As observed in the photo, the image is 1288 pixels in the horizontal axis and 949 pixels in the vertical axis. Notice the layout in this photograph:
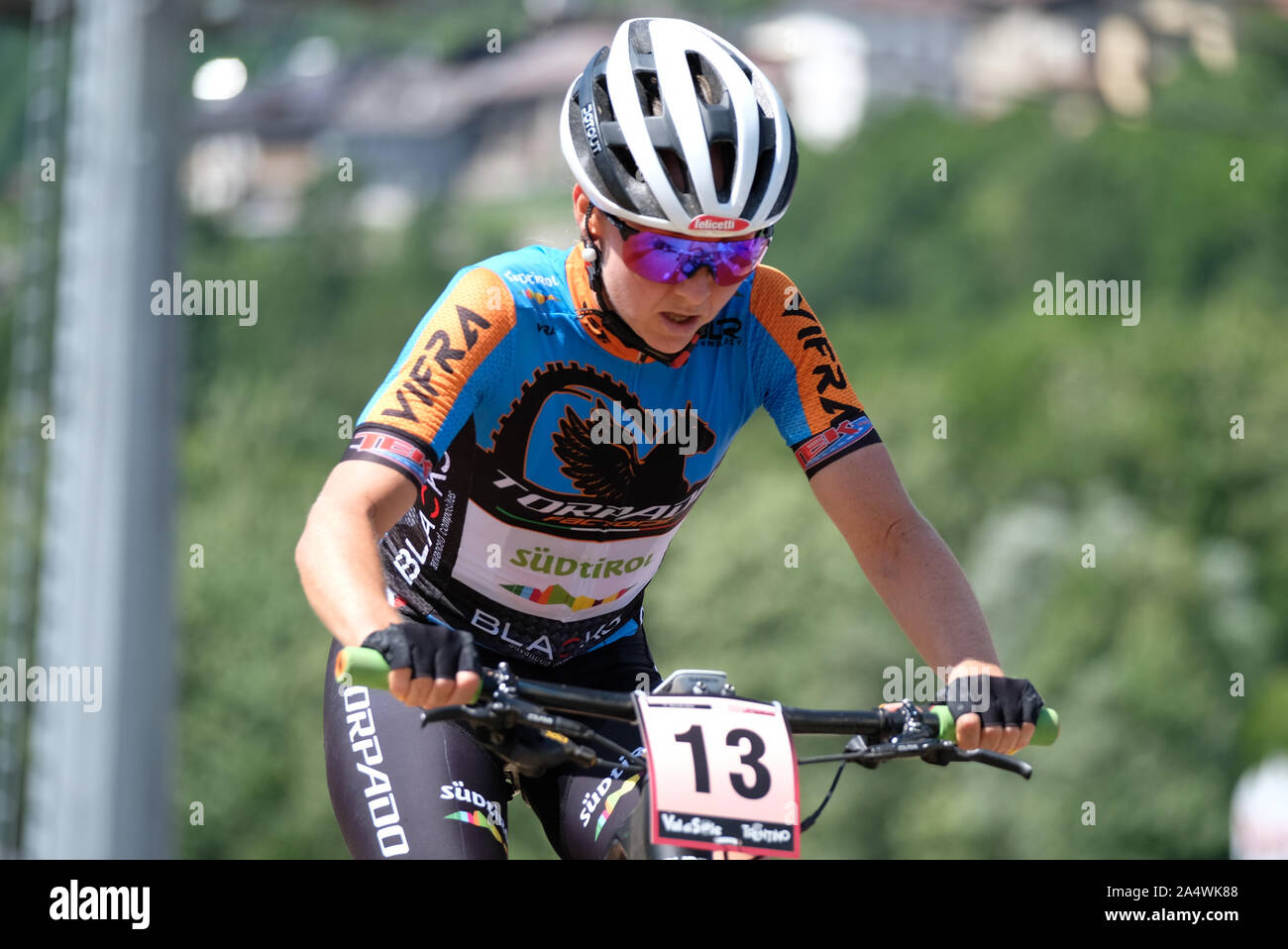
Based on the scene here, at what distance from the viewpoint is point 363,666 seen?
13.3 feet

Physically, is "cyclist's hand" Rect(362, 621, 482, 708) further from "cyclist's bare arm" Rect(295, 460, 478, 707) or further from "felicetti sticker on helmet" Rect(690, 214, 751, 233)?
"felicetti sticker on helmet" Rect(690, 214, 751, 233)

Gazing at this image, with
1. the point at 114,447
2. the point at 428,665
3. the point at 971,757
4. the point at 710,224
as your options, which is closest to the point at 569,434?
the point at 710,224

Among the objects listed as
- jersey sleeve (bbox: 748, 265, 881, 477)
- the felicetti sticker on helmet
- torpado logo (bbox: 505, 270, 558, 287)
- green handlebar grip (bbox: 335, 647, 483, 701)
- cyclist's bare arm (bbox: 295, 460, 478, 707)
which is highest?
torpado logo (bbox: 505, 270, 558, 287)

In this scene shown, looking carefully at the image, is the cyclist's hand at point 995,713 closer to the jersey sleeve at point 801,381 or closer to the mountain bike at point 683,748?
the mountain bike at point 683,748

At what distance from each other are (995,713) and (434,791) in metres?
1.40

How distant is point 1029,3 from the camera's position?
12362 centimetres

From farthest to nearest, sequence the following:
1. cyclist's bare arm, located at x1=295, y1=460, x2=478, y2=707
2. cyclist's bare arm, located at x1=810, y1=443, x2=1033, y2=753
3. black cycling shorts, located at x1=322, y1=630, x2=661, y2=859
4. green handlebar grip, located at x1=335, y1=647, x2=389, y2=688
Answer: cyclist's bare arm, located at x1=810, y1=443, x2=1033, y2=753 → black cycling shorts, located at x1=322, y1=630, x2=661, y2=859 → cyclist's bare arm, located at x1=295, y1=460, x2=478, y2=707 → green handlebar grip, located at x1=335, y1=647, x2=389, y2=688

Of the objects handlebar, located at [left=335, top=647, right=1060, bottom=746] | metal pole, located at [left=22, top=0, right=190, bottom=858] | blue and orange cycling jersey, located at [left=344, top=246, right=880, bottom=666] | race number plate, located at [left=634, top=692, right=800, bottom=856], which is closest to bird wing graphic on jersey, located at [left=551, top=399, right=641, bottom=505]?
blue and orange cycling jersey, located at [left=344, top=246, right=880, bottom=666]

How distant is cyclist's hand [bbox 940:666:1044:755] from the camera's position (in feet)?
14.8

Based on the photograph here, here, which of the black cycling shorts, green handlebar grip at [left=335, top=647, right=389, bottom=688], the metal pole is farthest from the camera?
the metal pole

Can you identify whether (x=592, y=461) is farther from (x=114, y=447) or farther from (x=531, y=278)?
(x=114, y=447)
